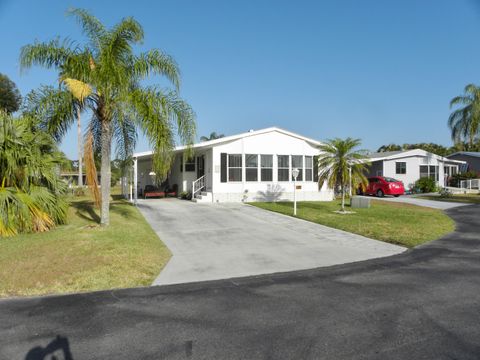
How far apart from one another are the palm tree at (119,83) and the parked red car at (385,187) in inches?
706

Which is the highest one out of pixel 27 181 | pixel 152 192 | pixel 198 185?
pixel 27 181

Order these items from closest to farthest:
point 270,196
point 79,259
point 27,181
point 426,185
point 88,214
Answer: point 79,259
point 27,181
point 88,214
point 270,196
point 426,185

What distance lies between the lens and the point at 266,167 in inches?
827

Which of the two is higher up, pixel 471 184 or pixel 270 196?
pixel 471 184

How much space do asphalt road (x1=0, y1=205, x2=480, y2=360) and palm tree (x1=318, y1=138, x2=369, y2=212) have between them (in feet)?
28.3

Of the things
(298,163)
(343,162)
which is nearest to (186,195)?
(298,163)

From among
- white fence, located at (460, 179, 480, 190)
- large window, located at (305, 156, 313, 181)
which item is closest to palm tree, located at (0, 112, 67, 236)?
large window, located at (305, 156, 313, 181)

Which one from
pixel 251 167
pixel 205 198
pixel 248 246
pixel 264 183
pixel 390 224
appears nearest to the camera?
pixel 248 246

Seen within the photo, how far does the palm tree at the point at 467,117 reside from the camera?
22.9m

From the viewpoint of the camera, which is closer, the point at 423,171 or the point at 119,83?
the point at 119,83

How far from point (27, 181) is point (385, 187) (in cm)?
2210

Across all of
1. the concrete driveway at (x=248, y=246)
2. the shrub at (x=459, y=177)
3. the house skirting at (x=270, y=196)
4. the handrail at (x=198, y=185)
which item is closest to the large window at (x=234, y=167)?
the house skirting at (x=270, y=196)

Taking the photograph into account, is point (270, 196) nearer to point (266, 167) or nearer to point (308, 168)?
point (266, 167)

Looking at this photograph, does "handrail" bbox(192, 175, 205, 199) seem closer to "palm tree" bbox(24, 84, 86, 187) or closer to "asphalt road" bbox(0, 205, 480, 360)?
"palm tree" bbox(24, 84, 86, 187)
